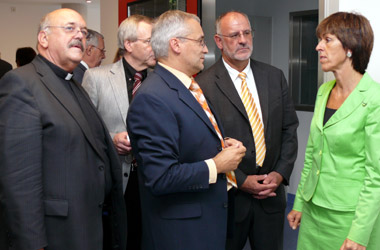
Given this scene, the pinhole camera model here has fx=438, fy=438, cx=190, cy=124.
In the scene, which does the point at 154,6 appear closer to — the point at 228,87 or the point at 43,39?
the point at 228,87

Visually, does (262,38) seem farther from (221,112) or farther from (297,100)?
(221,112)

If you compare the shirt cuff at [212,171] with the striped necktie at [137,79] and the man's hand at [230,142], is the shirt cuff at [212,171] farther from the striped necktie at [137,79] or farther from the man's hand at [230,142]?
the striped necktie at [137,79]

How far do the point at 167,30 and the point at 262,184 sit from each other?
1063 mm

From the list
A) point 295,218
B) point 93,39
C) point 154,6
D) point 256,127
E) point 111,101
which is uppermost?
point 154,6

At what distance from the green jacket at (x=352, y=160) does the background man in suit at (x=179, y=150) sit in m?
0.40

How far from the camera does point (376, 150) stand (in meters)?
1.82

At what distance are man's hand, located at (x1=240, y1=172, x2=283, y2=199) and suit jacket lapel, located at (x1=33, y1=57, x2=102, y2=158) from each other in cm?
91

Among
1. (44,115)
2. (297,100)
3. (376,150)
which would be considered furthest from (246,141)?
(297,100)

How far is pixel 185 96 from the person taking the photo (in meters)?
1.98

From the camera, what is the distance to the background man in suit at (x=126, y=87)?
2.66 metres

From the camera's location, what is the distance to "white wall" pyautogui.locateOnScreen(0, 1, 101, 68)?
39.5 ft

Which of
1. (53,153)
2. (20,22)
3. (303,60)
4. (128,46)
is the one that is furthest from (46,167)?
(20,22)

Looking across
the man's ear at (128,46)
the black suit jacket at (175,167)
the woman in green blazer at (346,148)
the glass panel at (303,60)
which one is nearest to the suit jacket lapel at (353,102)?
the woman in green blazer at (346,148)

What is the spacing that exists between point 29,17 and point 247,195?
11.3 meters
